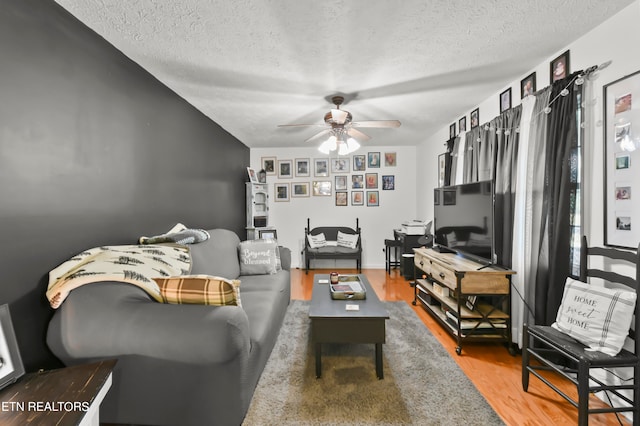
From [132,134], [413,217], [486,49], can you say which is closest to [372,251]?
[413,217]

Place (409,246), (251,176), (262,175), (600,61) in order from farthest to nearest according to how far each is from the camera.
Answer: (262,175) → (251,176) → (409,246) → (600,61)

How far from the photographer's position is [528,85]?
2.53m

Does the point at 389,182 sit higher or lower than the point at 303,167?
lower

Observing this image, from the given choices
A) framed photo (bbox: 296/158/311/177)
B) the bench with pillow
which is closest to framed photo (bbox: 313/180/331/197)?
framed photo (bbox: 296/158/311/177)

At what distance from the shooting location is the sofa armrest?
1359mm

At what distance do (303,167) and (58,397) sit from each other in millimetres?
5076

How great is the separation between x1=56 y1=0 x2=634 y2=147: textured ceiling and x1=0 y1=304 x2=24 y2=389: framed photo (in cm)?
175

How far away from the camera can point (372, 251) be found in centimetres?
585

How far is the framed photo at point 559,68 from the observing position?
2.14m

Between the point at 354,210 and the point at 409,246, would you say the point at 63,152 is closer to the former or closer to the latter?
the point at 409,246

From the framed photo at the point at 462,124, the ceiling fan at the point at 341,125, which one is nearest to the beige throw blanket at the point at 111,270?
the ceiling fan at the point at 341,125

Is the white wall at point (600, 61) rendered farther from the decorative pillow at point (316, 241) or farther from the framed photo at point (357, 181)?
the decorative pillow at point (316, 241)

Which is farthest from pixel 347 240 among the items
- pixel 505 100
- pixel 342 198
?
pixel 505 100

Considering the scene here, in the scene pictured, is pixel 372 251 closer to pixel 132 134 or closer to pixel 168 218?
pixel 168 218
